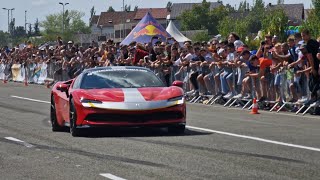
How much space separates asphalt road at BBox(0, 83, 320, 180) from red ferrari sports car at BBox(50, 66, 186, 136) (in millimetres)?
296

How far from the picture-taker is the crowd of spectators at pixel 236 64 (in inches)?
864

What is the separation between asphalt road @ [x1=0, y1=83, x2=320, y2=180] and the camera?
438 inches

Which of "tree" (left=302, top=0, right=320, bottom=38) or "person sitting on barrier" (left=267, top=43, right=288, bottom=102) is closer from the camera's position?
"person sitting on barrier" (left=267, top=43, right=288, bottom=102)

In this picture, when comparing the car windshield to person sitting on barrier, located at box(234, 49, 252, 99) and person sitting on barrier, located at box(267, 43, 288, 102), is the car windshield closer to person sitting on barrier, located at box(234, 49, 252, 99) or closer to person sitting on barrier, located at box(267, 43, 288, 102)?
person sitting on barrier, located at box(267, 43, 288, 102)

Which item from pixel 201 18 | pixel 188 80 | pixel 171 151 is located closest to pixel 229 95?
pixel 188 80

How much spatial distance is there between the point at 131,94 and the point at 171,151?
3112 millimetres

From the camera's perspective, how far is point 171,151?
13.5m

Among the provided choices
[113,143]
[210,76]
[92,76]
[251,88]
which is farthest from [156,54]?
[113,143]

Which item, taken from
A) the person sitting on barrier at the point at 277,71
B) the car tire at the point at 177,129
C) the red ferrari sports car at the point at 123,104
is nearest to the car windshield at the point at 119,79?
the red ferrari sports car at the point at 123,104

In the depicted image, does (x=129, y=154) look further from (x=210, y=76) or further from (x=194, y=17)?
(x=194, y=17)

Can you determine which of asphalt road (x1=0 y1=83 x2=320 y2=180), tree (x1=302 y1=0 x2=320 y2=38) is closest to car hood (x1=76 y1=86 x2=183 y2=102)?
asphalt road (x1=0 y1=83 x2=320 y2=180)

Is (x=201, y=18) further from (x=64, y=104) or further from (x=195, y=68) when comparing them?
(x=64, y=104)

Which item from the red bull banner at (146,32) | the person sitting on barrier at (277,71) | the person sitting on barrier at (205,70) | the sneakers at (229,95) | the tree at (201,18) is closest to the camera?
the person sitting on barrier at (277,71)

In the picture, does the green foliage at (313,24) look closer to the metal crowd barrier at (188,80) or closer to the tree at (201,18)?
the metal crowd barrier at (188,80)
